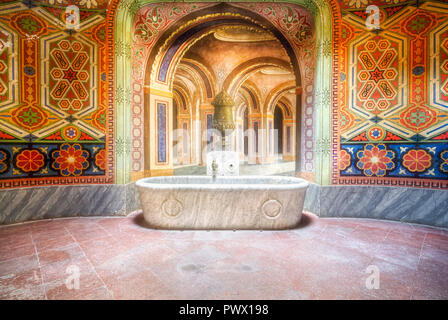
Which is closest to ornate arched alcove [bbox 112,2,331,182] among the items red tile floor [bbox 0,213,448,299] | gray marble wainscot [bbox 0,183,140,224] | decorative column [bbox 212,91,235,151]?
gray marble wainscot [bbox 0,183,140,224]

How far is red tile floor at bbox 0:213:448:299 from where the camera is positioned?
2180 mm

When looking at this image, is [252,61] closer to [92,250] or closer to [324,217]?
[324,217]

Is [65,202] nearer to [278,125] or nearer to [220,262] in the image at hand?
[220,262]

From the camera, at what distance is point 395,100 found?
4266mm

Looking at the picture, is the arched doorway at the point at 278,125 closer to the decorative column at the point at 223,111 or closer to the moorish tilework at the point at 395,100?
the decorative column at the point at 223,111

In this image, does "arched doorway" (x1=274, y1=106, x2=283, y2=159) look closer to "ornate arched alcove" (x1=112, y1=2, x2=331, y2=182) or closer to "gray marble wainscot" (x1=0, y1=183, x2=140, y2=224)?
"ornate arched alcove" (x1=112, y1=2, x2=331, y2=182)

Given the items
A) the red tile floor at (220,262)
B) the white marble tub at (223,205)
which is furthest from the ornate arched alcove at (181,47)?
the red tile floor at (220,262)

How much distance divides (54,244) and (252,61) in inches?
340

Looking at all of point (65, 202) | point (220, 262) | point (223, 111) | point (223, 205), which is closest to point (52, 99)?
point (65, 202)

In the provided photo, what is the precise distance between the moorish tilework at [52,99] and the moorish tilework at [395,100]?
14.2 ft

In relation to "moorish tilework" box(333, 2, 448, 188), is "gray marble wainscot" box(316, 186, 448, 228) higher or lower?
lower

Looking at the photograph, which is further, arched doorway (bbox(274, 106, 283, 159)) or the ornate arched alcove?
arched doorway (bbox(274, 106, 283, 159))

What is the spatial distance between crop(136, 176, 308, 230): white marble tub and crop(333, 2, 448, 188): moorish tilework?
143 centimetres
